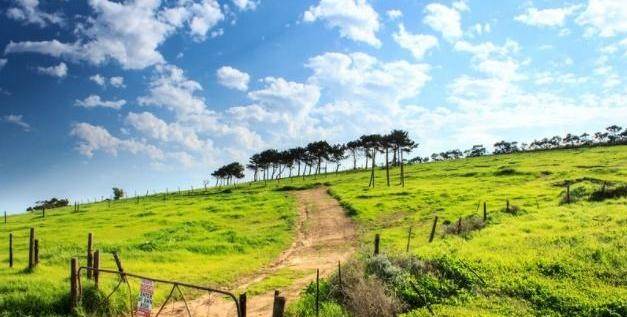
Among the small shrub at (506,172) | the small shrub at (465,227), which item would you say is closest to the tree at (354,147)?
the small shrub at (506,172)

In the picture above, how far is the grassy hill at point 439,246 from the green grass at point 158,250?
70 mm

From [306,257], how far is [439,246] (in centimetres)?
1019

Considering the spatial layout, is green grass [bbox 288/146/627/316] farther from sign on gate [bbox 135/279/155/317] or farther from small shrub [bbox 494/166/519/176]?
small shrub [bbox 494/166/519/176]

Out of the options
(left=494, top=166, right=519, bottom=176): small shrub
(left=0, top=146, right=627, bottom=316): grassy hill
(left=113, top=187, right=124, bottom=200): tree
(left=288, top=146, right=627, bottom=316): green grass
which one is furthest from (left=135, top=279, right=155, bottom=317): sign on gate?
(left=113, top=187, right=124, bottom=200): tree

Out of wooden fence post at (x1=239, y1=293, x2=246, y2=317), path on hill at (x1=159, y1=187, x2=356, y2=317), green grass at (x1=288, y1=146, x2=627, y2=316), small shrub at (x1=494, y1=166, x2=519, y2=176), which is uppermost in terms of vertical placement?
small shrub at (x1=494, y1=166, x2=519, y2=176)

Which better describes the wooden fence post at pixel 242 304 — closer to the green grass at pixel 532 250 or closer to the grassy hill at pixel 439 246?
the grassy hill at pixel 439 246

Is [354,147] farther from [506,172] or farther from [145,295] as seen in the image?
[145,295]

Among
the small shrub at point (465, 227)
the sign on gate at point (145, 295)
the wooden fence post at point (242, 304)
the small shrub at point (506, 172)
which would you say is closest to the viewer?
the wooden fence post at point (242, 304)

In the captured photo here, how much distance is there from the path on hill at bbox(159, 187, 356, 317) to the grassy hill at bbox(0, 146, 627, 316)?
1.25 m

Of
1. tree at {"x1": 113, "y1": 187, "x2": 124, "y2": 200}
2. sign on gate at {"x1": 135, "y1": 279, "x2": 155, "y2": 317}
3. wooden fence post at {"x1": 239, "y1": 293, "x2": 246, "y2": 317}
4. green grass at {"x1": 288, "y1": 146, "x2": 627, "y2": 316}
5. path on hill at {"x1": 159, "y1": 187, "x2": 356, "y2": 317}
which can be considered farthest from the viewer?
tree at {"x1": 113, "y1": 187, "x2": 124, "y2": 200}

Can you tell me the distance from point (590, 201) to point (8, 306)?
132 ft

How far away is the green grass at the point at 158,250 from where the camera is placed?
20.5 metres

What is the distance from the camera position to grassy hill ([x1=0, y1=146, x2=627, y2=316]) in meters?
17.2

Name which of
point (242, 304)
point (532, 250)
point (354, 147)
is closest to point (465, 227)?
point (532, 250)
